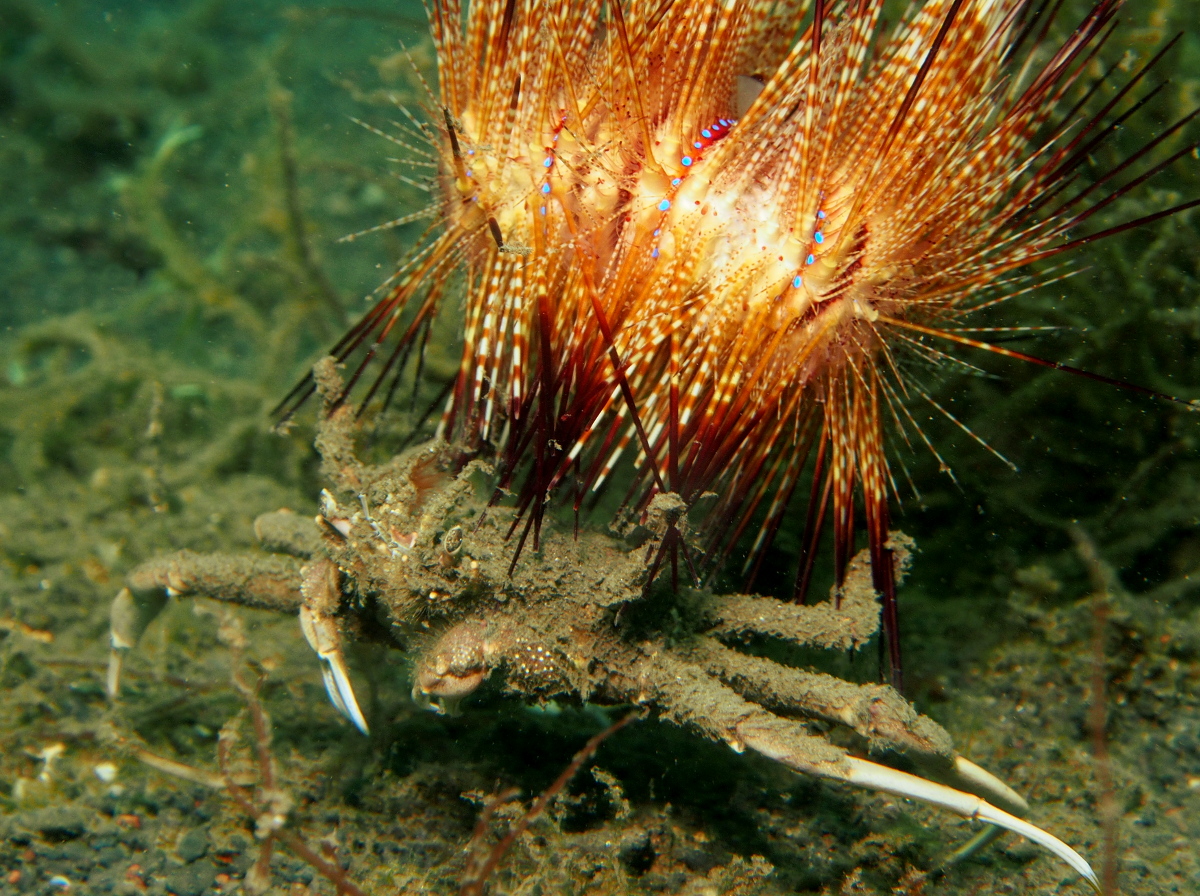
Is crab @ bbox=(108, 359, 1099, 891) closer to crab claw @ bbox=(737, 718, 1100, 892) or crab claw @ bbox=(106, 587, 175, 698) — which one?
crab claw @ bbox=(737, 718, 1100, 892)

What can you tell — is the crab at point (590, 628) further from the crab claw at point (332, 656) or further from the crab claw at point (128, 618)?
the crab claw at point (128, 618)

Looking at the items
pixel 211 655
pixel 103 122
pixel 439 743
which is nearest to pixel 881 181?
pixel 439 743

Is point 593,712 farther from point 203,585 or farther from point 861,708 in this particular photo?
point 203,585

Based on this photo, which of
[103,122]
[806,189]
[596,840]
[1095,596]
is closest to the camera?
[806,189]

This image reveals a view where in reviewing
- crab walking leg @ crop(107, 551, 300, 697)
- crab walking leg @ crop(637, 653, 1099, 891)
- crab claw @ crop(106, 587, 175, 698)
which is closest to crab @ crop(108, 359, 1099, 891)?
crab walking leg @ crop(637, 653, 1099, 891)

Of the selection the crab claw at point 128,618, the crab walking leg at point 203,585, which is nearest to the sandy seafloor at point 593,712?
the crab claw at point 128,618

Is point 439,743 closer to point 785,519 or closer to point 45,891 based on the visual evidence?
point 45,891

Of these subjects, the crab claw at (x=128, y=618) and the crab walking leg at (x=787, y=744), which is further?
the crab claw at (x=128, y=618)
